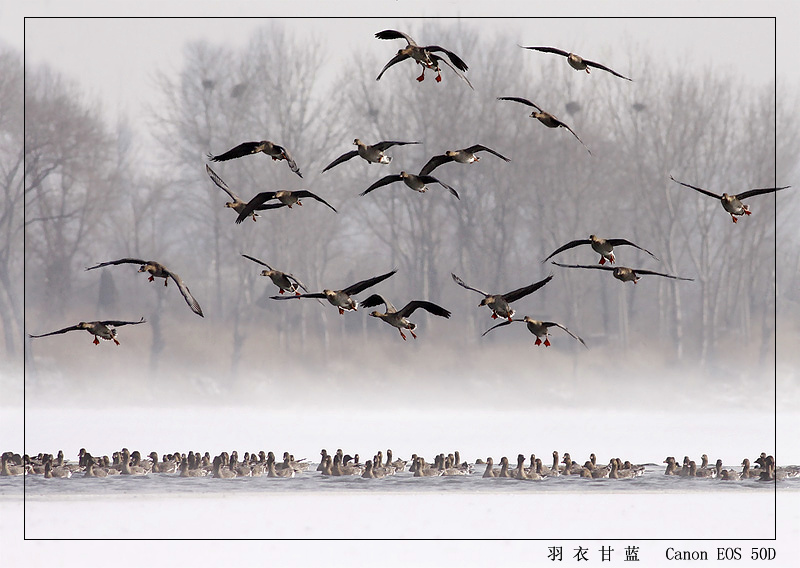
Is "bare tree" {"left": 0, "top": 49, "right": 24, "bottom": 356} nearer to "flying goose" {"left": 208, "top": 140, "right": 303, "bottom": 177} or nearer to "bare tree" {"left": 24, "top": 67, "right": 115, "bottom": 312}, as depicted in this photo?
"bare tree" {"left": 24, "top": 67, "right": 115, "bottom": 312}

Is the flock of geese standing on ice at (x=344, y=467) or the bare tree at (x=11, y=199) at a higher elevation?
the bare tree at (x=11, y=199)

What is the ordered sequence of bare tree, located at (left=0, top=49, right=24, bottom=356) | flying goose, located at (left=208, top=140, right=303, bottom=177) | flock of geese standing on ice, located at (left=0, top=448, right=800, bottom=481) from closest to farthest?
flying goose, located at (left=208, top=140, right=303, bottom=177)
flock of geese standing on ice, located at (left=0, top=448, right=800, bottom=481)
bare tree, located at (left=0, top=49, right=24, bottom=356)

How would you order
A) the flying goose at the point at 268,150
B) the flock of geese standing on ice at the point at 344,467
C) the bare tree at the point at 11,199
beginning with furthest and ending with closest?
the bare tree at the point at 11,199 < the flock of geese standing on ice at the point at 344,467 < the flying goose at the point at 268,150

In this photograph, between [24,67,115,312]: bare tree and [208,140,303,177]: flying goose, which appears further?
[24,67,115,312]: bare tree

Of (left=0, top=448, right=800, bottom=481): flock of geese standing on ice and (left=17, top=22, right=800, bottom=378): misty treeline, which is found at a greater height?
(left=17, top=22, right=800, bottom=378): misty treeline

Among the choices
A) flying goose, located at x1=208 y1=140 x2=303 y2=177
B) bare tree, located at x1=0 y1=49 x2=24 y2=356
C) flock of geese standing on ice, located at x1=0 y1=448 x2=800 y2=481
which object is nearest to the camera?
flying goose, located at x1=208 y1=140 x2=303 y2=177

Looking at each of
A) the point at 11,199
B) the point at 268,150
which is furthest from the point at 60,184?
the point at 268,150

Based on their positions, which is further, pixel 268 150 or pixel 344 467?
pixel 344 467

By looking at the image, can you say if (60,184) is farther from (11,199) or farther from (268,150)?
(268,150)

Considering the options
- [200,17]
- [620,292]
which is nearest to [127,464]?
[200,17]

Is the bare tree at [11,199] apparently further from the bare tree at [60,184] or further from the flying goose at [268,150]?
the flying goose at [268,150]

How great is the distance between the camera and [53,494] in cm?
1669

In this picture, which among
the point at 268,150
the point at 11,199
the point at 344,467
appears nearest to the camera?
the point at 268,150

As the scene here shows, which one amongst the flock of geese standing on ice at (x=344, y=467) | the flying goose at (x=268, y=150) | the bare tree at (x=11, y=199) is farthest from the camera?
the bare tree at (x=11, y=199)
